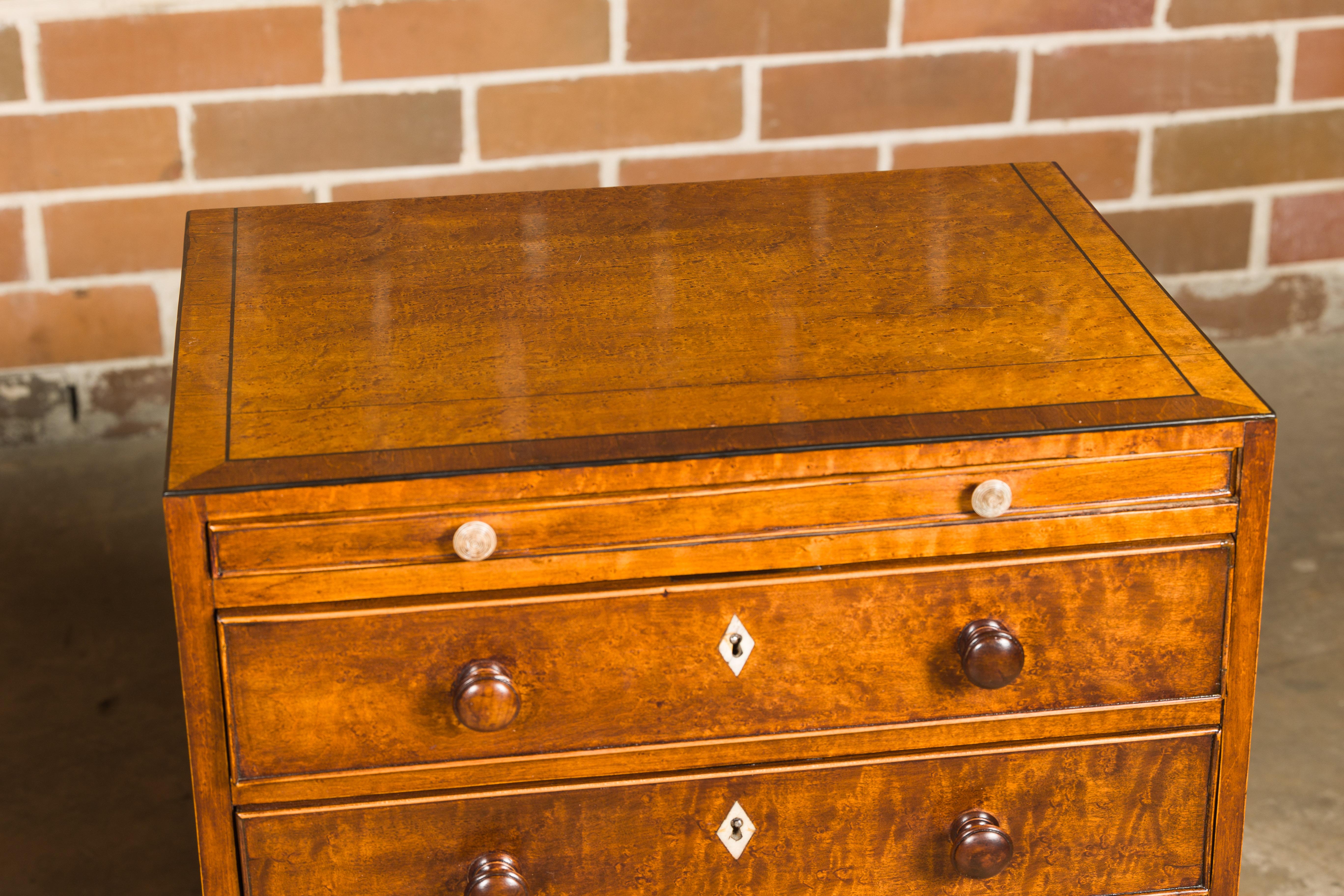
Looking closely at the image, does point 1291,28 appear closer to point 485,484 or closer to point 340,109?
point 340,109

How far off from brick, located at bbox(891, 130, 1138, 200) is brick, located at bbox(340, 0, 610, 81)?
0.64 meters

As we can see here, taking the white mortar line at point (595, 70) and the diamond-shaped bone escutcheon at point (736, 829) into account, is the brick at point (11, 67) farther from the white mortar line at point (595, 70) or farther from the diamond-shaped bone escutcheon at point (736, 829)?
the diamond-shaped bone escutcheon at point (736, 829)

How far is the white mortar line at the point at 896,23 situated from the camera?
9.02 feet

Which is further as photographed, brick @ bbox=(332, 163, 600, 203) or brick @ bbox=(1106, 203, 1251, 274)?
brick @ bbox=(1106, 203, 1251, 274)

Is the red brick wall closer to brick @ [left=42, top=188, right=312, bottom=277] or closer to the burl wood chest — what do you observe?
brick @ [left=42, top=188, right=312, bottom=277]

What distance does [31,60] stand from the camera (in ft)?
8.32

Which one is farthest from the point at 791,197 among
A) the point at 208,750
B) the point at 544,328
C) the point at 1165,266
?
the point at 1165,266

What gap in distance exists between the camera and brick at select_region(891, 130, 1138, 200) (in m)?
2.88

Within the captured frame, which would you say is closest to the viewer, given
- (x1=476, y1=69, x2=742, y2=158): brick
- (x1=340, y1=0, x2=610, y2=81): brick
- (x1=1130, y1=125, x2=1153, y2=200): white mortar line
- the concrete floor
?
the concrete floor

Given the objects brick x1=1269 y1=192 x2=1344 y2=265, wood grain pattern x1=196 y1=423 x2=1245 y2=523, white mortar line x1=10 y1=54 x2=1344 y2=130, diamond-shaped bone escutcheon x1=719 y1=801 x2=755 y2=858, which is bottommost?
diamond-shaped bone escutcheon x1=719 y1=801 x2=755 y2=858

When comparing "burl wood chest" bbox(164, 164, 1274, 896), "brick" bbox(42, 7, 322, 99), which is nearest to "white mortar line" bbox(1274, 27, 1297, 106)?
"burl wood chest" bbox(164, 164, 1274, 896)

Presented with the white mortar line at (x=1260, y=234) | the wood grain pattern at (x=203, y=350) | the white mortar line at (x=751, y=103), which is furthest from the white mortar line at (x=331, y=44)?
the white mortar line at (x=1260, y=234)

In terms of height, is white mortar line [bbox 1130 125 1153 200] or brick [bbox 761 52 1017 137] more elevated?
brick [bbox 761 52 1017 137]

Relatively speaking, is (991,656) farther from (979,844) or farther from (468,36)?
(468,36)
